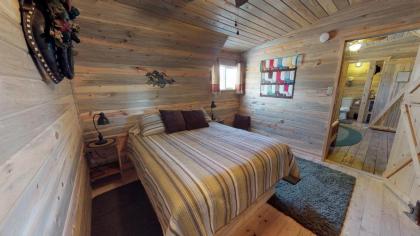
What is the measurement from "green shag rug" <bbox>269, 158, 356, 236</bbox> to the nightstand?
212 centimetres

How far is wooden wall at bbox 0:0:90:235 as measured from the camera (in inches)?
15.8

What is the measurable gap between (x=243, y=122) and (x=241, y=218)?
8.82 feet

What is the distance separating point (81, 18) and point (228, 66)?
279 cm

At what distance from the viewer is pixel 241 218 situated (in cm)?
144

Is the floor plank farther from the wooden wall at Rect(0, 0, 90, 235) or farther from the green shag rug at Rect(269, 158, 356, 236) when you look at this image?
the wooden wall at Rect(0, 0, 90, 235)

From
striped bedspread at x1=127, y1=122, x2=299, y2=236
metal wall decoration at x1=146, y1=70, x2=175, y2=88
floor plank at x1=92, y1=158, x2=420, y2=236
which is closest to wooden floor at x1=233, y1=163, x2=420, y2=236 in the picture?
floor plank at x1=92, y1=158, x2=420, y2=236

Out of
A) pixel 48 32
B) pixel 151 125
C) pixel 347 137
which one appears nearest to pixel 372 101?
pixel 347 137

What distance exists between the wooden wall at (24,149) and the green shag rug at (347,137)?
435cm

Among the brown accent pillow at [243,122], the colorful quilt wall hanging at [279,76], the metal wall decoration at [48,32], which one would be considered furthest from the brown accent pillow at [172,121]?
the colorful quilt wall hanging at [279,76]

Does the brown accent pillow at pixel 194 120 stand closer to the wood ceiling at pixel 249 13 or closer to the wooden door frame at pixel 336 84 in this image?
the wood ceiling at pixel 249 13

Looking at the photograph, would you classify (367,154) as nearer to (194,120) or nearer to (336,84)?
(336,84)

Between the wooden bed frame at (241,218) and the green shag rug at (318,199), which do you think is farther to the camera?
the green shag rug at (318,199)

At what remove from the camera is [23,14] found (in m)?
0.70

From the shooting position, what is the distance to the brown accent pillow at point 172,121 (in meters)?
2.34
